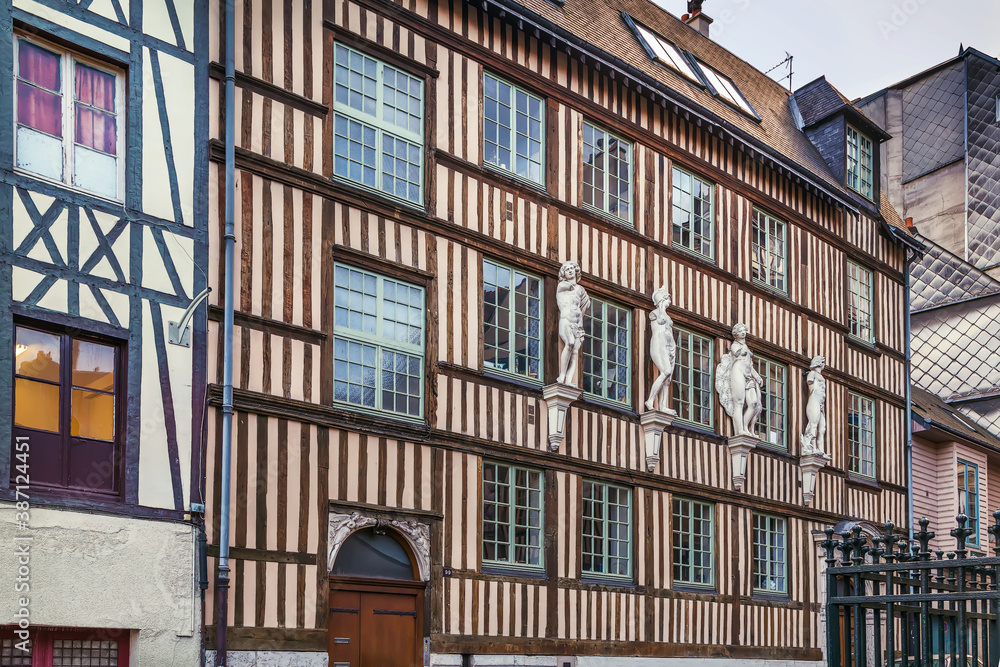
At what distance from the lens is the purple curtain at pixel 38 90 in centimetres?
1076

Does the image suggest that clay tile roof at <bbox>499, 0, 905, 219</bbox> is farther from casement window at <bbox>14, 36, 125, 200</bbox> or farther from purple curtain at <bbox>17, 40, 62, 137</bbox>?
purple curtain at <bbox>17, 40, 62, 137</bbox>

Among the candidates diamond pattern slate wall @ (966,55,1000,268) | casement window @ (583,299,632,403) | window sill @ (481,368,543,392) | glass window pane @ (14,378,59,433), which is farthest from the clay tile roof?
→ diamond pattern slate wall @ (966,55,1000,268)

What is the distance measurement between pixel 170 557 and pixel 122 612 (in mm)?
647

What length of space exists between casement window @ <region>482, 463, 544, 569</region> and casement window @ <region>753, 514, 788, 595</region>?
190 inches

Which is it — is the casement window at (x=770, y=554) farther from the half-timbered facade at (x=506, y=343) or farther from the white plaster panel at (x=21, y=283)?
the white plaster panel at (x=21, y=283)

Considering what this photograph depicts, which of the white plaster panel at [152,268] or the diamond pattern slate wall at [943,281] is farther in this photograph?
the diamond pattern slate wall at [943,281]

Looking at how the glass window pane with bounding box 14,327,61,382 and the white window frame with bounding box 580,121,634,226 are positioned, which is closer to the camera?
the glass window pane with bounding box 14,327,61,382

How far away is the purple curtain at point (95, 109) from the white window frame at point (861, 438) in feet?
44.9

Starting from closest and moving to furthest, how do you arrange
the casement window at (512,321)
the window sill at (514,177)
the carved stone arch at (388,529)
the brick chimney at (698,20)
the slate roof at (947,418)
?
the carved stone arch at (388,529) < the casement window at (512,321) < the window sill at (514,177) < the slate roof at (947,418) < the brick chimney at (698,20)

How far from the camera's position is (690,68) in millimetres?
20281

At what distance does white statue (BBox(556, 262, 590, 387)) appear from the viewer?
599 inches

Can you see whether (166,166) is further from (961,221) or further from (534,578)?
(961,221)

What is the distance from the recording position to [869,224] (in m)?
22.0

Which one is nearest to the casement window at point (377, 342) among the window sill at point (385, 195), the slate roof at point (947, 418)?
the window sill at point (385, 195)
